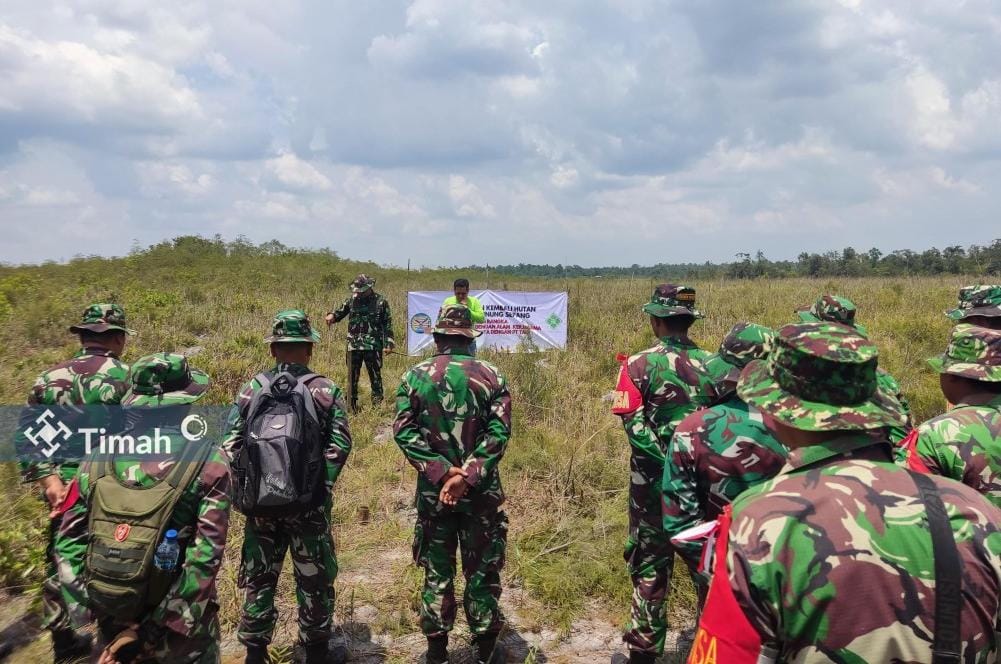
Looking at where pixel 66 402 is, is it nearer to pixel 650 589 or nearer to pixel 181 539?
pixel 181 539

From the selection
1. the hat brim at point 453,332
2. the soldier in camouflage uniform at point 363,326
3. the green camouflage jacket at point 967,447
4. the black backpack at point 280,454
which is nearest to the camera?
the green camouflage jacket at point 967,447

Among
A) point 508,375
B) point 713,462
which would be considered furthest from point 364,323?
point 713,462

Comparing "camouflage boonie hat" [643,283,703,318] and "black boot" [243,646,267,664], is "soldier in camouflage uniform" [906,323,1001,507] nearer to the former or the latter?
"camouflage boonie hat" [643,283,703,318]

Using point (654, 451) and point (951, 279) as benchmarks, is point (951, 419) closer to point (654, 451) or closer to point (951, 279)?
point (654, 451)

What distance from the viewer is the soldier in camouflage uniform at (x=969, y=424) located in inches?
80.6

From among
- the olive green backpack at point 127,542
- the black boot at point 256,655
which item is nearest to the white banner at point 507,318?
the black boot at point 256,655

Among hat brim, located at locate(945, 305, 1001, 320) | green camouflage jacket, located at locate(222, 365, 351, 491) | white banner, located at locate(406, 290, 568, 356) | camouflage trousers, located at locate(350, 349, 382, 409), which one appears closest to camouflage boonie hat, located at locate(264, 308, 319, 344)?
green camouflage jacket, located at locate(222, 365, 351, 491)

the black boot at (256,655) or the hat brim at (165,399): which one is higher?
the hat brim at (165,399)

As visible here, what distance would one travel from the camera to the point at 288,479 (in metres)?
2.69

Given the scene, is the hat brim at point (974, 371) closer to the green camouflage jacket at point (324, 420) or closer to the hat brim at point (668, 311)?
the hat brim at point (668, 311)

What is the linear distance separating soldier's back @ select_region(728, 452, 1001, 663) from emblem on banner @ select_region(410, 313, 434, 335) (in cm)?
970

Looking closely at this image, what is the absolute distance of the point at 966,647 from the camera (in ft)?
3.54

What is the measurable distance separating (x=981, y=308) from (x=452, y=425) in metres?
3.47

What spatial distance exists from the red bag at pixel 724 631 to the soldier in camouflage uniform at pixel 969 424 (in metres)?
1.22
